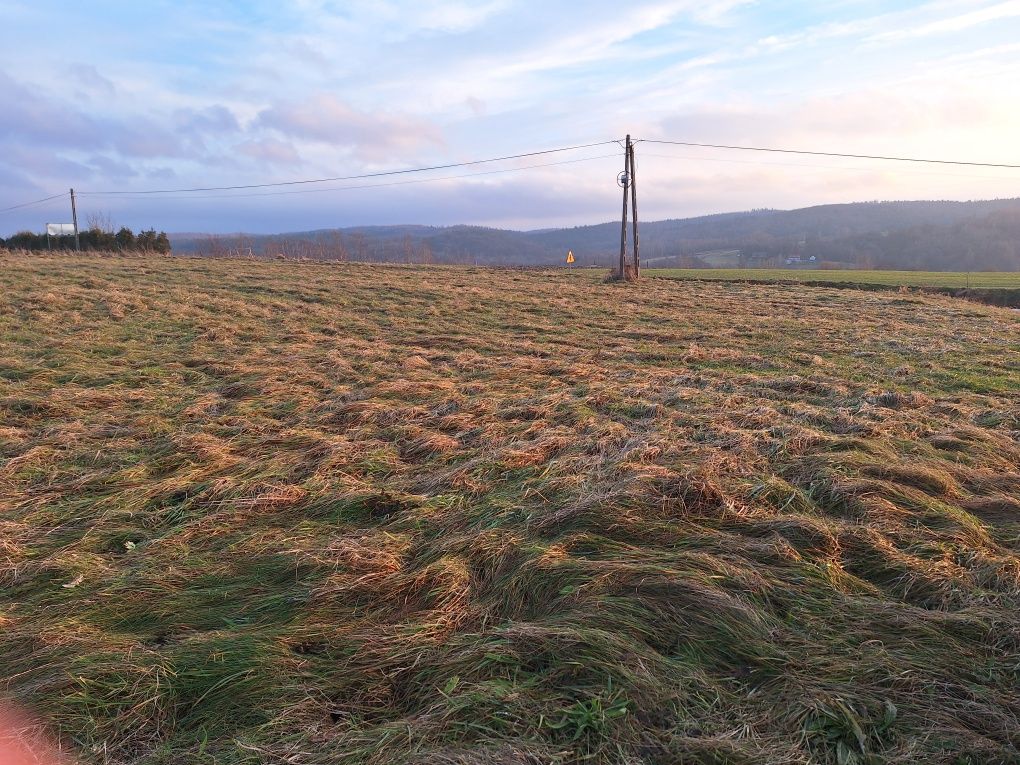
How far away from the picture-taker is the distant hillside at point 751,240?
8569 cm

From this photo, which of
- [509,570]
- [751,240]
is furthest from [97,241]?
[751,240]

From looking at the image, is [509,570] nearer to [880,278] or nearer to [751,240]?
[880,278]

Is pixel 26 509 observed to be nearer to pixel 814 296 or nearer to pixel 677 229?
pixel 814 296

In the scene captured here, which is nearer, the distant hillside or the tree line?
the tree line

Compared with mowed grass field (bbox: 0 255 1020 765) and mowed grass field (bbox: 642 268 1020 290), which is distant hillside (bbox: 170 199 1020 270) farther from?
mowed grass field (bbox: 0 255 1020 765)

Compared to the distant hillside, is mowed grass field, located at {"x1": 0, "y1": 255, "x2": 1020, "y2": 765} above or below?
below

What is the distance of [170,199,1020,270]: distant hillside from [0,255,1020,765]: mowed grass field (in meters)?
55.9

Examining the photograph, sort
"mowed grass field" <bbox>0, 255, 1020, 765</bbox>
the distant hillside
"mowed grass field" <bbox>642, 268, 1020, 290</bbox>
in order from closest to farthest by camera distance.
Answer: "mowed grass field" <bbox>0, 255, 1020, 765</bbox>
"mowed grass field" <bbox>642, 268, 1020, 290</bbox>
the distant hillside

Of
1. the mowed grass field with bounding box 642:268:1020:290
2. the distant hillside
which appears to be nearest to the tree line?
the distant hillside

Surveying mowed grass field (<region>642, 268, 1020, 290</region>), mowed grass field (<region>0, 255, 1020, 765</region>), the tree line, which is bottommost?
mowed grass field (<region>0, 255, 1020, 765</region>)

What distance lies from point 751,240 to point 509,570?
143 meters

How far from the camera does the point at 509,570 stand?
3.38 metres

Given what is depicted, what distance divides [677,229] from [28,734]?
180m

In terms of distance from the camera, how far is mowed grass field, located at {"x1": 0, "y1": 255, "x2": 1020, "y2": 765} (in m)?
2.31
